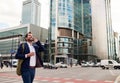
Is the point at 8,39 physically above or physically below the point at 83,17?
below

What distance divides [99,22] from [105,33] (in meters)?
8.85

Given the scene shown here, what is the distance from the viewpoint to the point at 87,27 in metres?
145

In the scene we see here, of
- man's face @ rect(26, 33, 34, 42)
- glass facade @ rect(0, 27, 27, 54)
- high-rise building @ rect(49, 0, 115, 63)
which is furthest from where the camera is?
glass facade @ rect(0, 27, 27, 54)

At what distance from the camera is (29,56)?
5070mm

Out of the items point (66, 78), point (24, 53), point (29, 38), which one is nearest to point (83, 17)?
point (66, 78)

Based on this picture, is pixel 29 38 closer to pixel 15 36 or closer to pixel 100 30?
pixel 15 36

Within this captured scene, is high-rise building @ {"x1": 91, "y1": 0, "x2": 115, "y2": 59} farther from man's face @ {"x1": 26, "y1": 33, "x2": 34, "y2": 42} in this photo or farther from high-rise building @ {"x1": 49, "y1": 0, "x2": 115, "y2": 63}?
man's face @ {"x1": 26, "y1": 33, "x2": 34, "y2": 42}

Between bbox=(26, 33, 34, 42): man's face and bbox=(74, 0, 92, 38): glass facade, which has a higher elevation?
bbox=(74, 0, 92, 38): glass facade

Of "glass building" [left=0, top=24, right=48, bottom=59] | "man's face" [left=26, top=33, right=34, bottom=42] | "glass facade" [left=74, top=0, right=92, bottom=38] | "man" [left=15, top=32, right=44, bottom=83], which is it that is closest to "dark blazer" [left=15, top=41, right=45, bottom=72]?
"man" [left=15, top=32, right=44, bottom=83]

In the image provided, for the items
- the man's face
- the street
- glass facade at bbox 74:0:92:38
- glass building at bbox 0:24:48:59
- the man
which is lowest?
the street

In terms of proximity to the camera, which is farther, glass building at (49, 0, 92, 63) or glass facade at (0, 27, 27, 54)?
glass facade at (0, 27, 27, 54)

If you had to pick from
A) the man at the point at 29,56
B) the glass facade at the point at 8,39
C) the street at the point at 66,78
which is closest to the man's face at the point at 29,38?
the man at the point at 29,56

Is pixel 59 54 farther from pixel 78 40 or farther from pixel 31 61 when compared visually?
pixel 31 61

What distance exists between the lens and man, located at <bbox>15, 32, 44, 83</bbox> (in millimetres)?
5004
